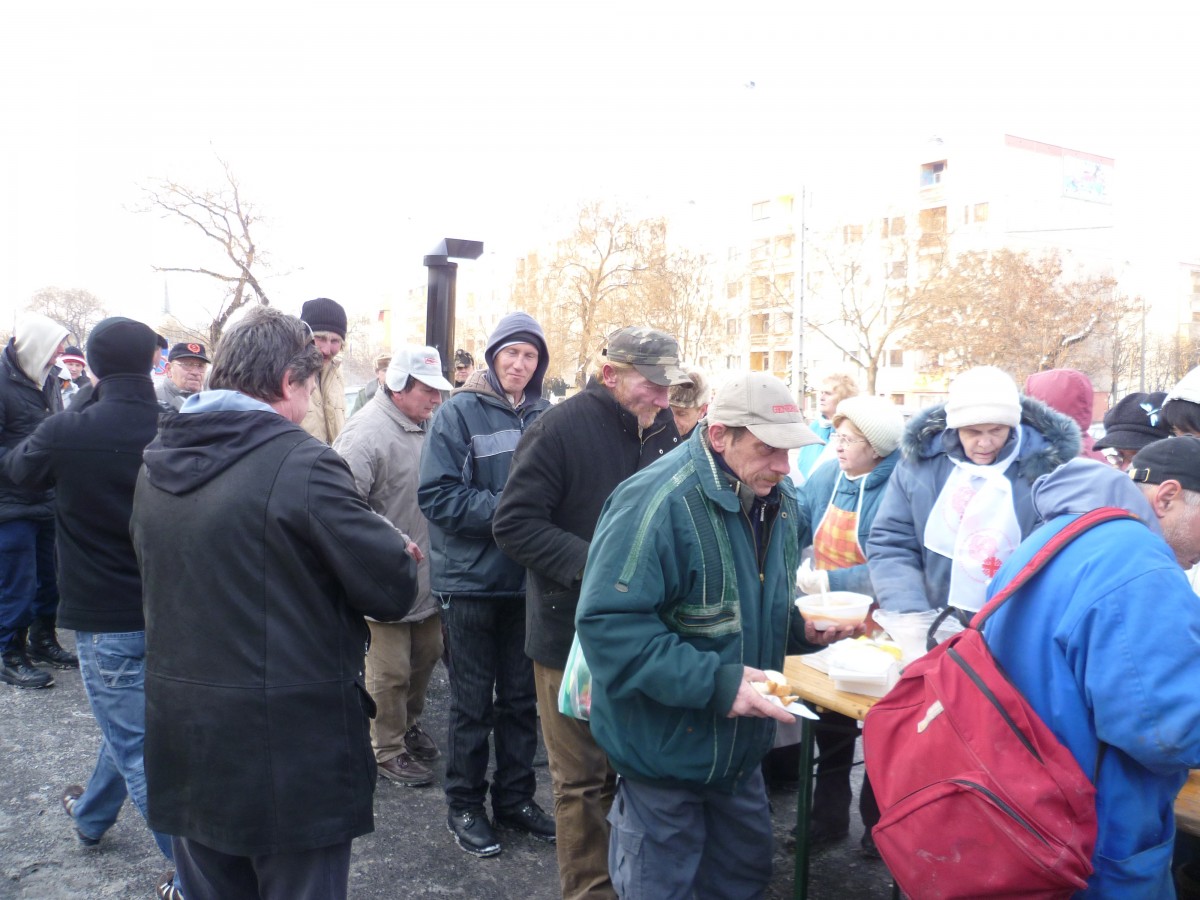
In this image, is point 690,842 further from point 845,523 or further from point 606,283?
point 606,283

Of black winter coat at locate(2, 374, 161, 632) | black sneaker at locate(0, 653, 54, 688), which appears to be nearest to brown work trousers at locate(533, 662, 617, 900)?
black winter coat at locate(2, 374, 161, 632)

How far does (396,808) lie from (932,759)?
2897mm

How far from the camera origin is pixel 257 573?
6.77 feet

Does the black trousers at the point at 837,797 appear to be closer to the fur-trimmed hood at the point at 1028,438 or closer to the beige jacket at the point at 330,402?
the fur-trimmed hood at the point at 1028,438

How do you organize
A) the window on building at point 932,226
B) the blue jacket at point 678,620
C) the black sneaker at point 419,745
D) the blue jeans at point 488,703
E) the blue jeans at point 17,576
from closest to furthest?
the blue jacket at point 678,620
the blue jeans at point 488,703
the black sneaker at point 419,745
the blue jeans at point 17,576
the window on building at point 932,226

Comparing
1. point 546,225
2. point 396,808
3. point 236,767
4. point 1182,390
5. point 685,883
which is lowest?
point 396,808

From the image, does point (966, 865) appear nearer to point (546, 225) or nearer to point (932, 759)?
point (932, 759)

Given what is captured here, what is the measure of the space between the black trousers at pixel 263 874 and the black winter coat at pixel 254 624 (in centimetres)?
8

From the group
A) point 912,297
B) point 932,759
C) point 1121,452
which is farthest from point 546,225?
point 932,759

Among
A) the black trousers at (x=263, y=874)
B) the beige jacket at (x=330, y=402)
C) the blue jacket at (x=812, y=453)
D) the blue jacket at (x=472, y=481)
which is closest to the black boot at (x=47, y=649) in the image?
the beige jacket at (x=330, y=402)

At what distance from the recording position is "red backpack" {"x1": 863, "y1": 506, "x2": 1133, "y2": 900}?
5.91 feet

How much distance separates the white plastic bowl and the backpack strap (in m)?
0.74

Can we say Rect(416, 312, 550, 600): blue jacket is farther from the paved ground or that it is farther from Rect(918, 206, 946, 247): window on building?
Rect(918, 206, 946, 247): window on building

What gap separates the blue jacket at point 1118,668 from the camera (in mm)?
1734
